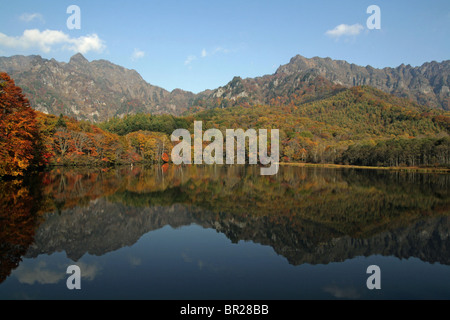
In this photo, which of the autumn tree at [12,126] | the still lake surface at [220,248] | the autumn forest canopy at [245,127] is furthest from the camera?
the autumn forest canopy at [245,127]

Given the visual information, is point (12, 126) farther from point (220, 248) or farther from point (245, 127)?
point (245, 127)

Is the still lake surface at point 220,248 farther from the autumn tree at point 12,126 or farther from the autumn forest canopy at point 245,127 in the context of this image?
the autumn forest canopy at point 245,127

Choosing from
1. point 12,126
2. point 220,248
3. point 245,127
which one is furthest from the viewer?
point 245,127

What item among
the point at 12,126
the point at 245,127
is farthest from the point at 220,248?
the point at 245,127

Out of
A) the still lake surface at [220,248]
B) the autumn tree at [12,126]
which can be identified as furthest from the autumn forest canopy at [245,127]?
the still lake surface at [220,248]

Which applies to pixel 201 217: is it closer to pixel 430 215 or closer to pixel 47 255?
pixel 47 255

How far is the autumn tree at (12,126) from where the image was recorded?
2533 centimetres

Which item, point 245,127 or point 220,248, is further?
point 245,127

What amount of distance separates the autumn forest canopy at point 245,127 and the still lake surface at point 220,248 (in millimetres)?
13241

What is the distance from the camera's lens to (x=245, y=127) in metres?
128

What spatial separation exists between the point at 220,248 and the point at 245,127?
119 metres

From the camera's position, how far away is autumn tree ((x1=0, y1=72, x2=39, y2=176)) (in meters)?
25.3

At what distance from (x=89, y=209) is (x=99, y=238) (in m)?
5.40
